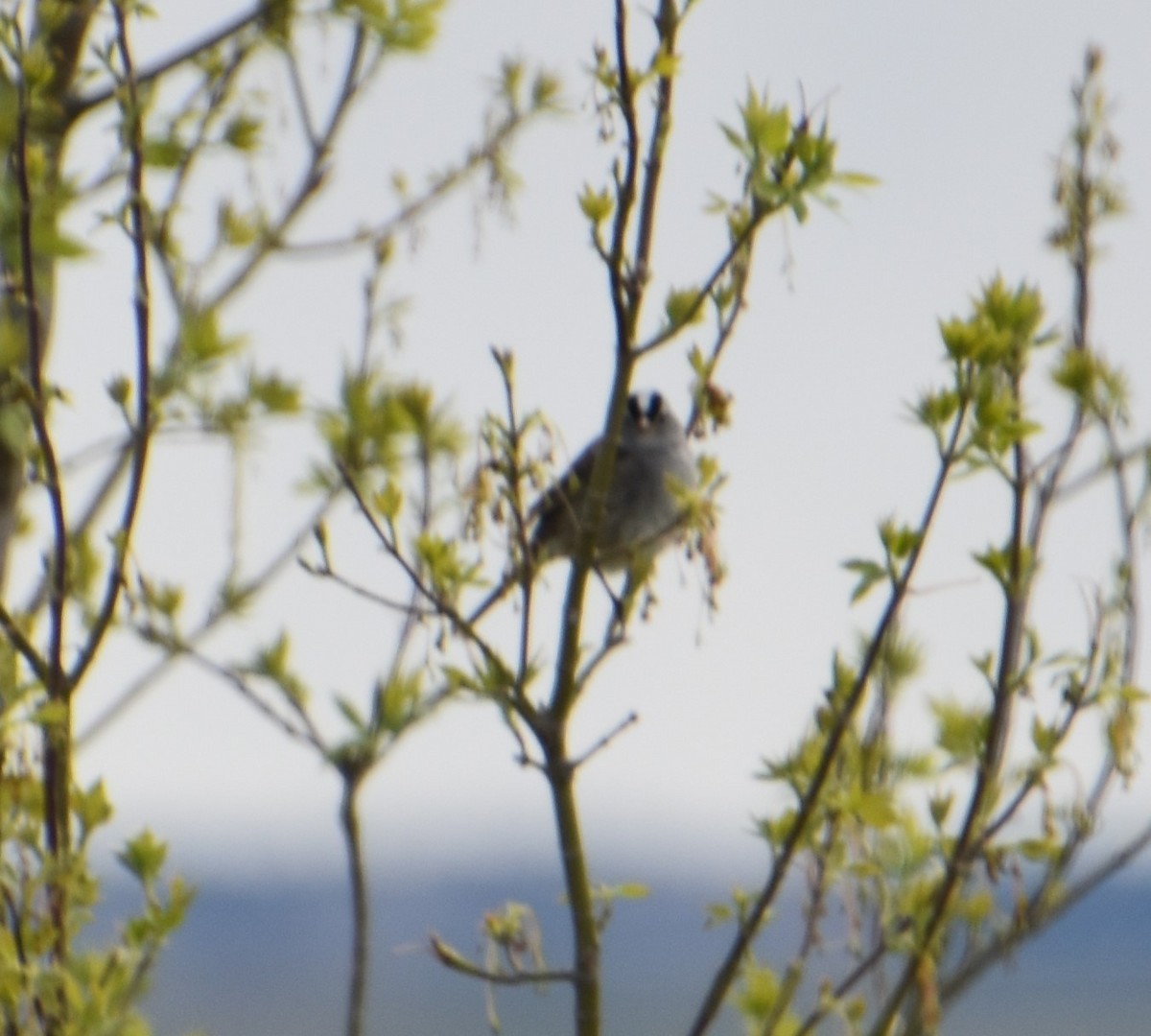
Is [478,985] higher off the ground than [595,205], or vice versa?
[478,985]

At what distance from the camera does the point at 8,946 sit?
2547mm

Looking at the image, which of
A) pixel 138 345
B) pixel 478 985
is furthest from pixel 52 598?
pixel 478 985

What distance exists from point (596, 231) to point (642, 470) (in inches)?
204

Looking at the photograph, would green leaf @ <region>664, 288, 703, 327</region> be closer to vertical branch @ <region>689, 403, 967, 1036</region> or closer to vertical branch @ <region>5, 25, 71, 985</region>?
vertical branch @ <region>689, 403, 967, 1036</region>

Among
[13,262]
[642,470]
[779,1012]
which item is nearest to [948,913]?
[779,1012]

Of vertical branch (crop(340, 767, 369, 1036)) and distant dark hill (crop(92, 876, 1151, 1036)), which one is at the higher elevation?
distant dark hill (crop(92, 876, 1151, 1036))

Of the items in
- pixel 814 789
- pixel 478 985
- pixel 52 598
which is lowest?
pixel 814 789

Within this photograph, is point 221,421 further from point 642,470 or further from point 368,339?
point 642,470

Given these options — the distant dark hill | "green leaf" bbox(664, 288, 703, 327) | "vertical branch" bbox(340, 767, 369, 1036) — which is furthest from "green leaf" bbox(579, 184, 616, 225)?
the distant dark hill

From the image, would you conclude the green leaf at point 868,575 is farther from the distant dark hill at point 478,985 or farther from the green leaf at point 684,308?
the distant dark hill at point 478,985

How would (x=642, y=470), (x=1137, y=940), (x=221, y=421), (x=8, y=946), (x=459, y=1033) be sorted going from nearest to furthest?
(x=8, y=946) < (x=221, y=421) < (x=642, y=470) < (x=1137, y=940) < (x=459, y=1033)

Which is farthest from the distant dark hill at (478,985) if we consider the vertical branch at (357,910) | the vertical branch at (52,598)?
the vertical branch at (52,598)

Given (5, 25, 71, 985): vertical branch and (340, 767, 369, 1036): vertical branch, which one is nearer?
(5, 25, 71, 985): vertical branch

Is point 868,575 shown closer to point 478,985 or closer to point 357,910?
point 357,910
